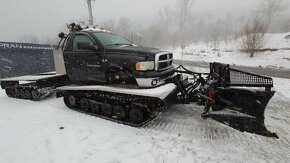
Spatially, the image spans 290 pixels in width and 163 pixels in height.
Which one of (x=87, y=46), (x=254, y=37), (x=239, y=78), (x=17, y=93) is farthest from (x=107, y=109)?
(x=254, y=37)

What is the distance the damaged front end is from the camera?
4059 mm

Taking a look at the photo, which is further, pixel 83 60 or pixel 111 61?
pixel 83 60

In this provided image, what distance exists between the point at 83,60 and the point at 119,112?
1968mm

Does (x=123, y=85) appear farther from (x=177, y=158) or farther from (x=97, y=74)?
(x=177, y=158)

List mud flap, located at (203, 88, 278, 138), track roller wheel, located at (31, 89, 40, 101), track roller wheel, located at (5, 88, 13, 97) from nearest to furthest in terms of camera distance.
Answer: mud flap, located at (203, 88, 278, 138), track roller wheel, located at (31, 89, 40, 101), track roller wheel, located at (5, 88, 13, 97)

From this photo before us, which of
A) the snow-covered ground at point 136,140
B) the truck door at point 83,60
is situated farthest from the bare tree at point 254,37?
the truck door at point 83,60

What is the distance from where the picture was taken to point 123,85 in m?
5.51

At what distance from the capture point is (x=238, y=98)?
444 cm

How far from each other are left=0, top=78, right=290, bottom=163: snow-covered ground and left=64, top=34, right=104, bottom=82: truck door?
1.21 metres

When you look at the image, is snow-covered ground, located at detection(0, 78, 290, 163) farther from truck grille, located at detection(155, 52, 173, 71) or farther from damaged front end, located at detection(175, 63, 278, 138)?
truck grille, located at detection(155, 52, 173, 71)

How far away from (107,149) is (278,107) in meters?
5.67

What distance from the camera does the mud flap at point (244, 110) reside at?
4.02 metres

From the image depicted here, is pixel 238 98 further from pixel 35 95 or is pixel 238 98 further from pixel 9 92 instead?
pixel 9 92

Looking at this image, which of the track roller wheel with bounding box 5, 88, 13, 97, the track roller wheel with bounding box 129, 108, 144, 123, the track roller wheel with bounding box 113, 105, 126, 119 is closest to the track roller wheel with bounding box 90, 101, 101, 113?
the track roller wheel with bounding box 113, 105, 126, 119
